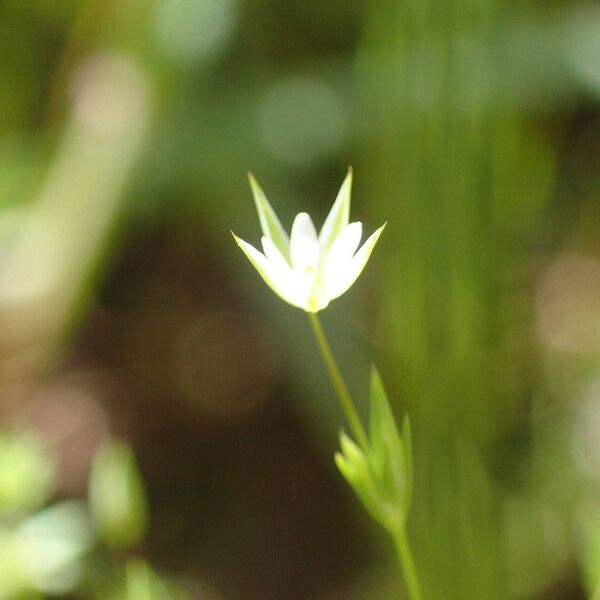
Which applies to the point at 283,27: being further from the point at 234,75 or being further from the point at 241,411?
the point at 241,411

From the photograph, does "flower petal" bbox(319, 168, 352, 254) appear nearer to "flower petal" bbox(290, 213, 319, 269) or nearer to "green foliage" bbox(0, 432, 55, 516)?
"flower petal" bbox(290, 213, 319, 269)

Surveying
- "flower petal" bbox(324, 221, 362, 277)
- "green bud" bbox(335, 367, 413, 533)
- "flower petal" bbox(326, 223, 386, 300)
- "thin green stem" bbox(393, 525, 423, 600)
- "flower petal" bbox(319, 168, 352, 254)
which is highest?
"flower petal" bbox(319, 168, 352, 254)

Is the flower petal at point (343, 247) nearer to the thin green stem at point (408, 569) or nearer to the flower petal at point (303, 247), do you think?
the flower petal at point (303, 247)

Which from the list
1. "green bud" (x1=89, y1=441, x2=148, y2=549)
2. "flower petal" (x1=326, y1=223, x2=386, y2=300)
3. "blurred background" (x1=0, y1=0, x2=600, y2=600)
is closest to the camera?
"flower petal" (x1=326, y1=223, x2=386, y2=300)

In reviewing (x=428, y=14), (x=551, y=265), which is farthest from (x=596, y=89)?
(x=428, y=14)

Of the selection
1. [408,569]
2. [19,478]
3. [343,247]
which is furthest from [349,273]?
[19,478]

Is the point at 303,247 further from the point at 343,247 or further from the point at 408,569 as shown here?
the point at 408,569

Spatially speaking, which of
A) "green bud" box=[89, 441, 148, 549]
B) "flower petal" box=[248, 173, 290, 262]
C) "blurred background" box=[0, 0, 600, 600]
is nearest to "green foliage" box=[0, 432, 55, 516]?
"blurred background" box=[0, 0, 600, 600]
